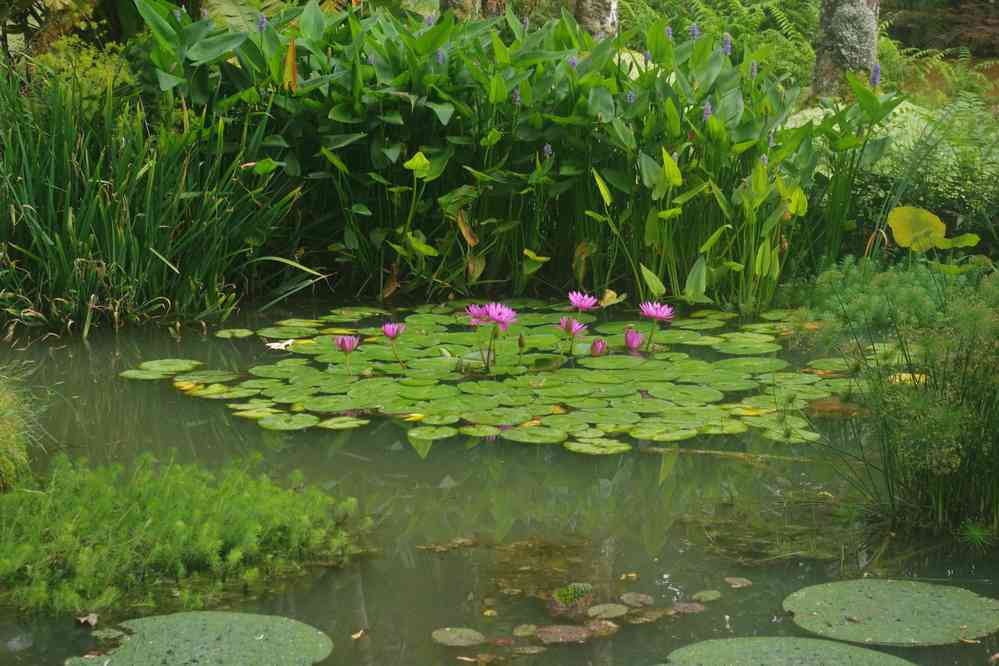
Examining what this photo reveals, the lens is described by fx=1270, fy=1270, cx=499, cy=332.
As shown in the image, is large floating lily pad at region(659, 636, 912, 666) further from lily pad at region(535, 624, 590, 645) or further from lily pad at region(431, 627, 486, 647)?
lily pad at region(431, 627, 486, 647)

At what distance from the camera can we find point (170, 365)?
4.96 m

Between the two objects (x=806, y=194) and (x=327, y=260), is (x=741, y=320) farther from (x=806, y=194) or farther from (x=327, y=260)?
(x=327, y=260)

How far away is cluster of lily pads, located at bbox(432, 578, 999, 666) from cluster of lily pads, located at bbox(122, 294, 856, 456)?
0.94m

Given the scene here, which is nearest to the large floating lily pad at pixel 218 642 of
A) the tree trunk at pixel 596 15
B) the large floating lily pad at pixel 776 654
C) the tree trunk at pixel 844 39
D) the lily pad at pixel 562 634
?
the lily pad at pixel 562 634

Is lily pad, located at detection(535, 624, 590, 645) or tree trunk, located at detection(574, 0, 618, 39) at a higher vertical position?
tree trunk, located at detection(574, 0, 618, 39)

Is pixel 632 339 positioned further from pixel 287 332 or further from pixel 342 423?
pixel 287 332

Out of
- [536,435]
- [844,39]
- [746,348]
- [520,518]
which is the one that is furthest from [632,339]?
[844,39]

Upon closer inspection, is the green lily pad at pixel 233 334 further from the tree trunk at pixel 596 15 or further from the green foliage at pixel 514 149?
the tree trunk at pixel 596 15

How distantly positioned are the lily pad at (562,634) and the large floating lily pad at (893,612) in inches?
18.6

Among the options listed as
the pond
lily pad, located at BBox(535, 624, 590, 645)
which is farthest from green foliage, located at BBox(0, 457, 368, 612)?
lily pad, located at BBox(535, 624, 590, 645)

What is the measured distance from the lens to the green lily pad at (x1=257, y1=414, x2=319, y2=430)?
163 inches

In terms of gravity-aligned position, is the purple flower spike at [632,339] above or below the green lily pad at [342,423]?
above

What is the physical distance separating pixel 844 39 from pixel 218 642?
35.6ft

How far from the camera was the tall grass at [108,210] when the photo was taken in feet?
17.8
